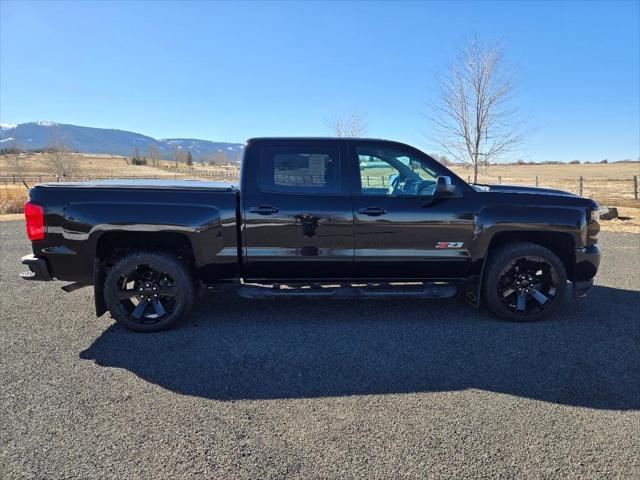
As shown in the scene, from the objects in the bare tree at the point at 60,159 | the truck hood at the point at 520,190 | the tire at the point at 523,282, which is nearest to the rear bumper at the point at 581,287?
the tire at the point at 523,282

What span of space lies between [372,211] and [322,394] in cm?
187

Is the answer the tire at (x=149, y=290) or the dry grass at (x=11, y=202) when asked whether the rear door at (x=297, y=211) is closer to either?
the tire at (x=149, y=290)

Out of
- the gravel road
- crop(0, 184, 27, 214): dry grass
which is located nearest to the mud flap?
the gravel road

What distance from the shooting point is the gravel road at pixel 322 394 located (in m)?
2.38

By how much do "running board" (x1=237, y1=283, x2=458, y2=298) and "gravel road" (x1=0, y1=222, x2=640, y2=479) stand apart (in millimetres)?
329

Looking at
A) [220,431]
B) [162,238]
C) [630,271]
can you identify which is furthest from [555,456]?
[630,271]

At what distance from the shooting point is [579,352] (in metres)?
3.77

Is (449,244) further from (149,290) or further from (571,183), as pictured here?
(571,183)

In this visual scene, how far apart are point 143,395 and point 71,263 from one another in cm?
171

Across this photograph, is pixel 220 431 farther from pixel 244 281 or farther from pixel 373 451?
pixel 244 281

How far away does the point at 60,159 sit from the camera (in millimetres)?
48906

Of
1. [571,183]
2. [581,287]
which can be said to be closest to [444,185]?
[581,287]

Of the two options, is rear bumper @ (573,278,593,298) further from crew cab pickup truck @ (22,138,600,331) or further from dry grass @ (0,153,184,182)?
dry grass @ (0,153,184,182)

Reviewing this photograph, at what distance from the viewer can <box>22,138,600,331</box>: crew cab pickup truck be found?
401 centimetres
